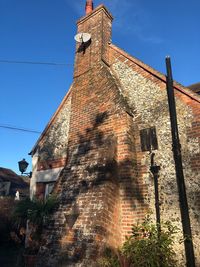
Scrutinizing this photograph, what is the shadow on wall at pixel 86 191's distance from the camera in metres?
5.87

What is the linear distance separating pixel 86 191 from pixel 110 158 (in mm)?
1101

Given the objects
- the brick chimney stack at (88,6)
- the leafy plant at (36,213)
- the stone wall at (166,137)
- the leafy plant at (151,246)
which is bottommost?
the leafy plant at (151,246)

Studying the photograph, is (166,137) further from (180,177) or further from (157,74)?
(157,74)

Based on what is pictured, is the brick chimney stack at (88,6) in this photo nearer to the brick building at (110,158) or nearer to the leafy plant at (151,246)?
the brick building at (110,158)

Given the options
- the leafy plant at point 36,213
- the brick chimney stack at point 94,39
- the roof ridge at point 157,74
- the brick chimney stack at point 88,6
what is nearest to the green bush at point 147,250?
the leafy plant at point 36,213

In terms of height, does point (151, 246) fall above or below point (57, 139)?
below

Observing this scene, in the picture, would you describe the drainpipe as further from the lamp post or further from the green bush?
the lamp post

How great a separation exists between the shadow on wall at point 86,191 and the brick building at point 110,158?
2 cm

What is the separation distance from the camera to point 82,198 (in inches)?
262

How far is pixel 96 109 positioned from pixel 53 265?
4711mm

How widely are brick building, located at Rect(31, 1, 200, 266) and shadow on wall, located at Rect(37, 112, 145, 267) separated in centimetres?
2

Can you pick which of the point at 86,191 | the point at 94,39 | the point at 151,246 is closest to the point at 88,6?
the point at 94,39

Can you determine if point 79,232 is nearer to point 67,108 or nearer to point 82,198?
point 82,198

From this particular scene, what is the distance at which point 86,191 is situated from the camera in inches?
265
